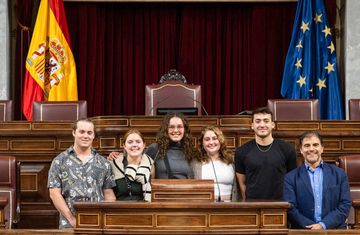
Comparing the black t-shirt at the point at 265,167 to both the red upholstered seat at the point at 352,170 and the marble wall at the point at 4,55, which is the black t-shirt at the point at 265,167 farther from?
the marble wall at the point at 4,55

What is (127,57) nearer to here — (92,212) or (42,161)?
(42,161)

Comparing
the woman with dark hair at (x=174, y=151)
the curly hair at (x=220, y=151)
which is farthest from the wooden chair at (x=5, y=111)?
the curly hair at (x=220, y=151)

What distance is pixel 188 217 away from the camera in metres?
5.26

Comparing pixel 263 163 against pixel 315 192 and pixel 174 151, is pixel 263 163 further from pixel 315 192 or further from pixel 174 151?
pixel 174 151

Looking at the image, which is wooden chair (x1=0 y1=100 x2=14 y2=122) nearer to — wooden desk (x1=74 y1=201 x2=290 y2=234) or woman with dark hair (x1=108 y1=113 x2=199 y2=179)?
woman with dark hair (x1=108 y1=113 x2=199 y2=179)

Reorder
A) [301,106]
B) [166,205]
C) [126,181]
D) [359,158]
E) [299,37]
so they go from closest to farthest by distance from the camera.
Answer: [166,205]
[126,181]
[359,158]
[301,106]
[299,37]

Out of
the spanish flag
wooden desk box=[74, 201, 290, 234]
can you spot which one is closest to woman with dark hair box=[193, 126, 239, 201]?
wooden desk box=[74, 201, 290, 234]

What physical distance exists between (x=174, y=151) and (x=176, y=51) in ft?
21.5

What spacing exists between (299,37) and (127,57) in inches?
105

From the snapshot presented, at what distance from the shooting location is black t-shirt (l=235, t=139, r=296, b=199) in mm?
6086

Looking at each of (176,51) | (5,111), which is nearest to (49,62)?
(5,111)

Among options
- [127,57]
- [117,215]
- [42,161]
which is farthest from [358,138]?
[127,57]

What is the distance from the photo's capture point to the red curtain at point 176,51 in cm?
1235

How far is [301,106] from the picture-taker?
898cm
